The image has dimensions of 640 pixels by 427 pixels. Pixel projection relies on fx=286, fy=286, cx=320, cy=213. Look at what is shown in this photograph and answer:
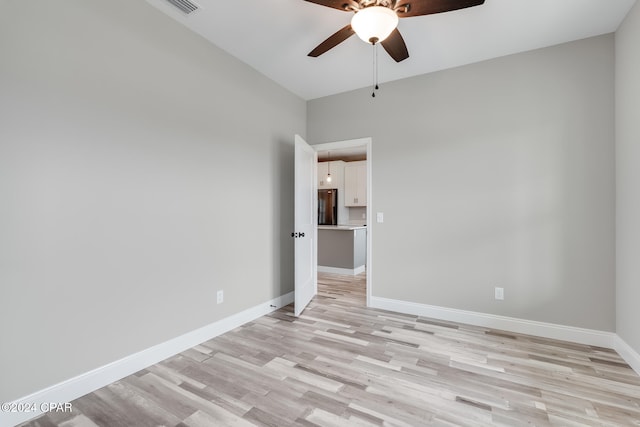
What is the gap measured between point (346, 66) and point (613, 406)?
11.5 feet

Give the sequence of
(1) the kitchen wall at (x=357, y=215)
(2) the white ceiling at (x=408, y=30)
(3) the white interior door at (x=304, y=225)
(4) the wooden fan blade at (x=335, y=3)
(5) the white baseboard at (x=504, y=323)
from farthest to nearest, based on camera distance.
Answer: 1. (1) the kitchen wall at (x=357, y=215)
2. (3) the white interior door at (x=304, y=225)
3. (5) the white baseboard at (x=504, y=323)
4. (2) the white ceiling at (x=408, y=30)
5. (4) the wooden fan blade at (x=335, y=3)

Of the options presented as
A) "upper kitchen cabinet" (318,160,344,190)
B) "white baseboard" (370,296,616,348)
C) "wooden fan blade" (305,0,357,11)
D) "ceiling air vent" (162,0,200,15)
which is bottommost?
"white baseboard" (370,296,616,348)

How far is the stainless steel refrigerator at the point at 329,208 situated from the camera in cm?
687

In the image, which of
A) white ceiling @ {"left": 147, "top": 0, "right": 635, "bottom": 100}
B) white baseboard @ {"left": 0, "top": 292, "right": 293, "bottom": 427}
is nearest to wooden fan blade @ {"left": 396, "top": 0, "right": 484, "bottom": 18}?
white ceiling @ {"left": 147, "top": 0, "right": 635, "bottom": 100}

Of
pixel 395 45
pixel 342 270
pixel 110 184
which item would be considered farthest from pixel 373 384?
pixel 342 270

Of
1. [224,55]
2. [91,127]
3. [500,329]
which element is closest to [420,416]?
[500,329]

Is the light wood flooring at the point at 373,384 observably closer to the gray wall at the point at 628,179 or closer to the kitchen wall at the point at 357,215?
the gray wall at the point at 628,179

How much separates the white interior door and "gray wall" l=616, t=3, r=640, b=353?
2906mm

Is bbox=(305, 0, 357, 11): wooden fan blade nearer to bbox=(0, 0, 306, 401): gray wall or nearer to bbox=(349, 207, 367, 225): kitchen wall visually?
bbox=(0, 0, 306, 401): gray wall

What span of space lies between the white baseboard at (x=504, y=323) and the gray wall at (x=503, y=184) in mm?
66

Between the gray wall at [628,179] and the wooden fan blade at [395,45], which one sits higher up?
the wooden fan blade at [395,45]

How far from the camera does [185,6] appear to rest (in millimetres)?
2229

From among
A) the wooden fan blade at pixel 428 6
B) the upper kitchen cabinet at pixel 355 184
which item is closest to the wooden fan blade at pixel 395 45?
the wooden fan blade at pixel 428 6

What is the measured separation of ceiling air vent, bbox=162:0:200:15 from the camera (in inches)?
85.7
